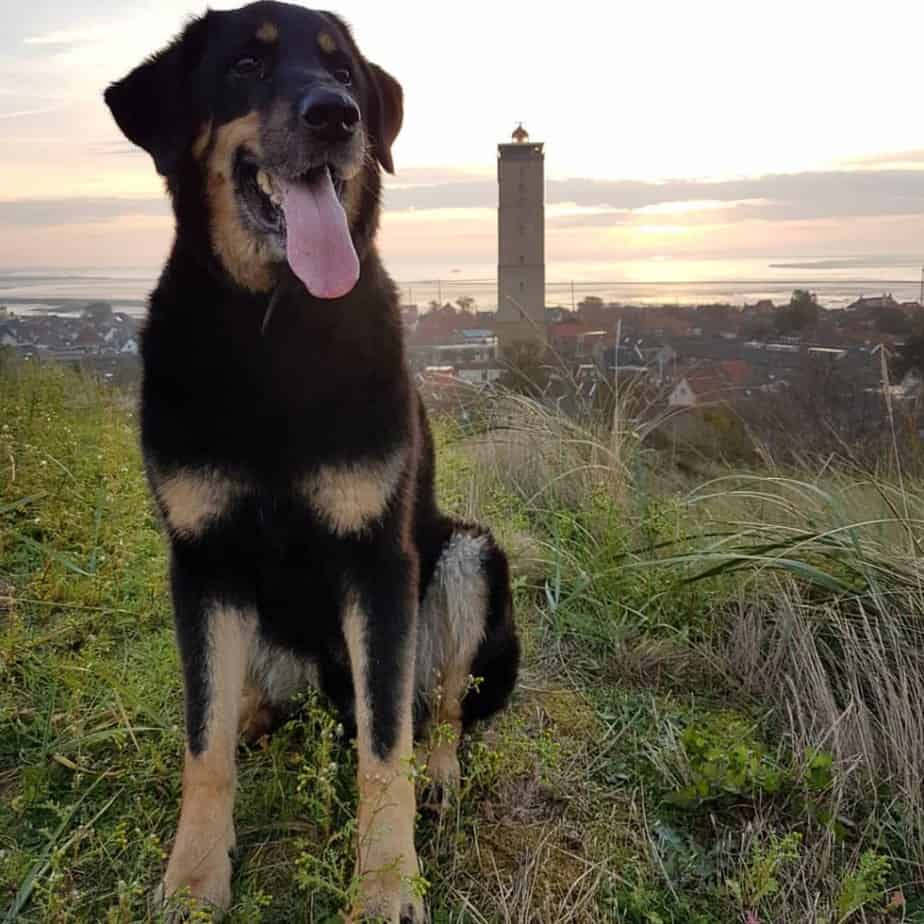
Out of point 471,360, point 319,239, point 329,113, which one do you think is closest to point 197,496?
point 319,239

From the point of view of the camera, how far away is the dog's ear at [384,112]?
2.62m

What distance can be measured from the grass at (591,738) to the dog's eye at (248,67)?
1665 mm

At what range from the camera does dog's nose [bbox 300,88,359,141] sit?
2164mm

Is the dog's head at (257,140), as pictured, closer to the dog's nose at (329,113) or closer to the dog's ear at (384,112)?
the dog's nose at (329,113)

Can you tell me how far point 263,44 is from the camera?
7.65 ft

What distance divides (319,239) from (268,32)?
63 cm

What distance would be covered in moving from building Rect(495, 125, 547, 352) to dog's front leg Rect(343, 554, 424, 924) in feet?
13.0

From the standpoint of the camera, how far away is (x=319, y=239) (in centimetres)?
222

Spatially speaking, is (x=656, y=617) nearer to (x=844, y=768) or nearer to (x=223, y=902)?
(x=844, y=768)

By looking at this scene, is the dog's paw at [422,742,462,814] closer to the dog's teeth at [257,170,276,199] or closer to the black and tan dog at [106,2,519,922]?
the black and tan dog at [106,2,519,922]

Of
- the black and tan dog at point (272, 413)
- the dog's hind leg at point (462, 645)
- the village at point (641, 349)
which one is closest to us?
the black and tan dog at point (272, 413)

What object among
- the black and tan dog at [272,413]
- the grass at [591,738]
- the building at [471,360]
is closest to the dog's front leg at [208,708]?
the black and tan dog at [272,413]

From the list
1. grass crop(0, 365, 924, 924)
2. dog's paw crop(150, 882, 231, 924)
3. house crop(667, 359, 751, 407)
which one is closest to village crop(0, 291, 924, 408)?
house crop(667, 359, 751, 407)

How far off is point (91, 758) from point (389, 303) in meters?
1.56
